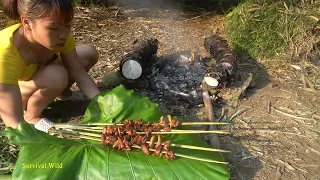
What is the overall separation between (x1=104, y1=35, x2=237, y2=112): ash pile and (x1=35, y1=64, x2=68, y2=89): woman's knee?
0.77 metres

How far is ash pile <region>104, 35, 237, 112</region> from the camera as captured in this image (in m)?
3.34

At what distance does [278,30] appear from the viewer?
14.1 feet

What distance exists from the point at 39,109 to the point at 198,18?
306 centimetres

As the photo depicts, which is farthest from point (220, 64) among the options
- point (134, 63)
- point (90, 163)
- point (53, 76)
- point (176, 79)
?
point (90, 163)

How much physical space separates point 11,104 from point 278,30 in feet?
9.64

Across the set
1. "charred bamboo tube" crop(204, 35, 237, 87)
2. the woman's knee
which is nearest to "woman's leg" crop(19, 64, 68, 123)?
the woman's knee

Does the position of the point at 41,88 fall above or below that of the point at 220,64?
below

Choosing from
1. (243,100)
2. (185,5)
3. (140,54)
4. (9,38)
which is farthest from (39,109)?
(185,5)

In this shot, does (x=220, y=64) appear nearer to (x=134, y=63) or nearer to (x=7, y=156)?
(x=134, y=63)

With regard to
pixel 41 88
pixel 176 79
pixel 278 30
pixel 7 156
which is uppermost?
pixel 278 30

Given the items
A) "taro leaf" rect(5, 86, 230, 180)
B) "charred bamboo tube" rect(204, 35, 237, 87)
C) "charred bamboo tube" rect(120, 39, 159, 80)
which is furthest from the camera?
"charred bamboo tube" rect(120, 39, 159, 80)

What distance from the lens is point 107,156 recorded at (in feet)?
7.28

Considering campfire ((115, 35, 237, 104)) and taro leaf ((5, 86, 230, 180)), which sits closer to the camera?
taro leaf ((5, 86, 230, 180))

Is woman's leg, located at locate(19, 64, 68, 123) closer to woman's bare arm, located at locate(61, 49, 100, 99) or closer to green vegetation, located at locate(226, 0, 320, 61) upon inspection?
woman's bare arm, located at locate(61, 49, 100, 99)
